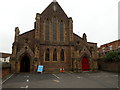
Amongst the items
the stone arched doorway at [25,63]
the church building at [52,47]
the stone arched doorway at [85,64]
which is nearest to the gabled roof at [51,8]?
the church building at [52,47]

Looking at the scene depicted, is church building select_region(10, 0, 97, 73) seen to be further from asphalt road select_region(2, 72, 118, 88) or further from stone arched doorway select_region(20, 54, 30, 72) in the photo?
asphalt road select_region(2, 72, 118, 88)

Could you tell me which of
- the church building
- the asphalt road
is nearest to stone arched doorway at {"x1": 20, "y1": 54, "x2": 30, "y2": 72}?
the church building

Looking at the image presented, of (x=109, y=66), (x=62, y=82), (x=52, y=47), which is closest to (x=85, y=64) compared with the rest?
(x=109, y=66)

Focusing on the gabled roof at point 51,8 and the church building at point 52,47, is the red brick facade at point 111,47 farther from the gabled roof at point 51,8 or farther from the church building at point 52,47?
the gabled roof at point 51,8

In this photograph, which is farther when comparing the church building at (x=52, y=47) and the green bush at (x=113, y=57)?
the green bush at (x=113, y=57)

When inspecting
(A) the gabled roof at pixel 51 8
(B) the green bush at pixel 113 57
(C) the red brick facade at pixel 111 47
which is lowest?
(B) the green bush at pixel 113 57

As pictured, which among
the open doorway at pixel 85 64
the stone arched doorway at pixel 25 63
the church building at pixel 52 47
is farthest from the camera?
the open doorway at pixel 85 64

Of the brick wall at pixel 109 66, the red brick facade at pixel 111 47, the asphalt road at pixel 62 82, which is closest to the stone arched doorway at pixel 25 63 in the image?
the asphalt road at pixel 62 82

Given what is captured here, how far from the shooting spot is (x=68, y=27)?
28859 mm

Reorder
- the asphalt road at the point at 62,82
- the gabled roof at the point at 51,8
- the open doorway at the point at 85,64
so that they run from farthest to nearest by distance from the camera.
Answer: the gabled roof at the point at 51,8, the open doorway at the point at 85,64, the asphalt road at the point at 62,82

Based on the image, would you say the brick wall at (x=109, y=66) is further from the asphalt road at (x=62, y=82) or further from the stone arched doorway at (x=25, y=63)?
the stone arched doorway at (x=25, y=63)

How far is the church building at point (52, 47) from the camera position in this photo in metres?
24.1

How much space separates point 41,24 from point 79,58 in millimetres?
12340

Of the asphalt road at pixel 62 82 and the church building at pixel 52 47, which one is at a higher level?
the church building at pixel 52 47
